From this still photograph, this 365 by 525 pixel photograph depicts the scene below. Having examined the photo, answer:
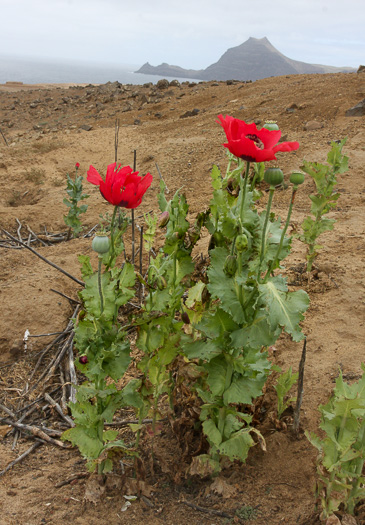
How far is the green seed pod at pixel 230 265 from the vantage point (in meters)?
1.66

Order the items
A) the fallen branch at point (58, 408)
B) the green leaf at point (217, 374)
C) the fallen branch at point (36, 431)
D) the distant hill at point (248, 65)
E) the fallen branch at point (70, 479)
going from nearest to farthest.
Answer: the green leaf at point (217, 374) < the fallen branch at point (70, 479) < the fallen branch at point (36, 431) < the fallen branch at point (58, 408) < the distant hill at point (248, 65)

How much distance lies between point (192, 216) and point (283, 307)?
400 cm

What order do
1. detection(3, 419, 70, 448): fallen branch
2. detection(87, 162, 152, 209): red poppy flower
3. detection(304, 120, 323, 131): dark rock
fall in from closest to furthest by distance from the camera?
detection(87, 162, 152, 209): red poppy flower, detection(3, 419, 70, 448): fallen branch, detection(304, 120, 323, 131): dark rock

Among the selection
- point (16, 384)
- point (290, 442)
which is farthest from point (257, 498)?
point (16, 384)

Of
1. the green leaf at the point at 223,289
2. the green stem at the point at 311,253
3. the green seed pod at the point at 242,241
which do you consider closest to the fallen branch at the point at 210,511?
the green leaf at the point at 223,289

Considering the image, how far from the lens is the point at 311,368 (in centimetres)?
274

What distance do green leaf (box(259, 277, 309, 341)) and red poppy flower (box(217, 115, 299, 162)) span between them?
444 mm

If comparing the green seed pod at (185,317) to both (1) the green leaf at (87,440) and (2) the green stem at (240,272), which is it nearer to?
(2) the green stem at (240,272)

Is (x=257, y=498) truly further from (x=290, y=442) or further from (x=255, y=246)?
(x=255, y=246)

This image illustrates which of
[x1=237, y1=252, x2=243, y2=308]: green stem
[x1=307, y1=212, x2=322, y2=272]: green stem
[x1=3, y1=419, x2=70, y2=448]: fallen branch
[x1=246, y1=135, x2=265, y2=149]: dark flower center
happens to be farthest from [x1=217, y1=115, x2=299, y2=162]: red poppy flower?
[x1=307, y1=212, x2=322, y2=272]: green stem

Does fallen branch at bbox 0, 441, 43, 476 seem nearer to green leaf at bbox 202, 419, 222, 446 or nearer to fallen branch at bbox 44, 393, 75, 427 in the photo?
fallen branch at bbox 44, 393, 75, 427

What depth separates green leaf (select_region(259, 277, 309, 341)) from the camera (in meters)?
1.51

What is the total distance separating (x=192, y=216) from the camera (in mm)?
5465

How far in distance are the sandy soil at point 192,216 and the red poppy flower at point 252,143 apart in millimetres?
1479
